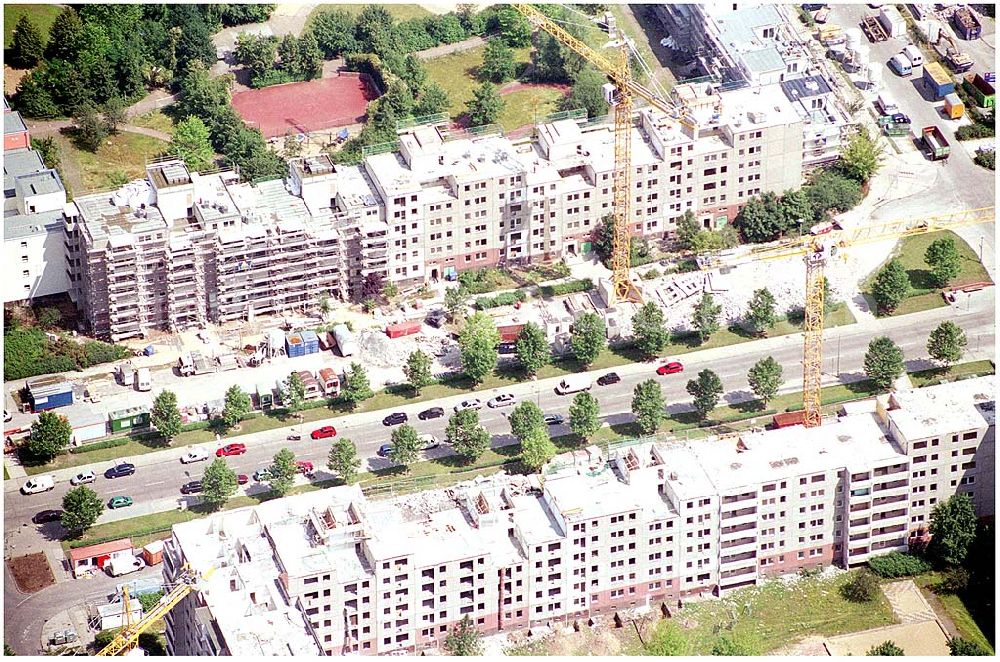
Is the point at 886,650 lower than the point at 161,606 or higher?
lower

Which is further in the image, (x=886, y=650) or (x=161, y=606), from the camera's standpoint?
(x=886, y=650)

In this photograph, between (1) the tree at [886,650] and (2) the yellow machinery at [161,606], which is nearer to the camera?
(2) the yellow machinery at [161,606]

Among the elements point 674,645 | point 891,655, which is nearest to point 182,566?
point 674,645

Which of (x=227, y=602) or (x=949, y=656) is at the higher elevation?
(x=227, y=602)

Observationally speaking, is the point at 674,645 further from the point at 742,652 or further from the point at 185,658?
the point at 185,658

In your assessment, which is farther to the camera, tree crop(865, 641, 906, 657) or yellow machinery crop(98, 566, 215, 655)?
tree crop(865, 641, 906, 657)

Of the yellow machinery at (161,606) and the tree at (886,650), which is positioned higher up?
the yellow machinery at (161,606)

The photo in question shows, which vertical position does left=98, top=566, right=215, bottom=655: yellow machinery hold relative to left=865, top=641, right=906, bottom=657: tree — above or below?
above

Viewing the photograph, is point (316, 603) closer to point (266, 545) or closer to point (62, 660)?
point (266, 545)
